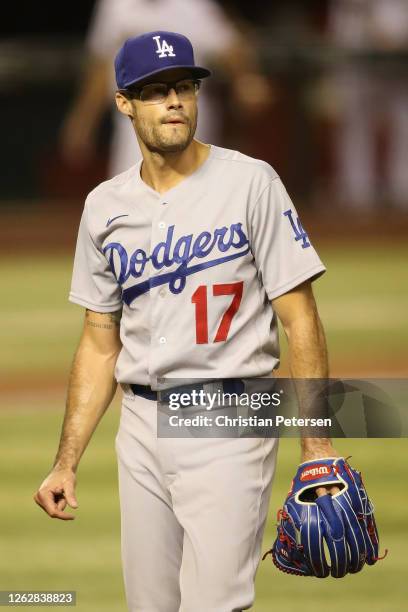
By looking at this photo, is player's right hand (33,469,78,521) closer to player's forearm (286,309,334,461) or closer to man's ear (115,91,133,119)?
player's forearm (286,309,334,461)

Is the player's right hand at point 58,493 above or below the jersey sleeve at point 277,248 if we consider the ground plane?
below

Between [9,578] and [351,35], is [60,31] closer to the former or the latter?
[351,35]

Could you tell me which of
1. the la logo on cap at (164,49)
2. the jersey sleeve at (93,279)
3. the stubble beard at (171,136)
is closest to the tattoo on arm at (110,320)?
the jersey sleeve at (93,279)

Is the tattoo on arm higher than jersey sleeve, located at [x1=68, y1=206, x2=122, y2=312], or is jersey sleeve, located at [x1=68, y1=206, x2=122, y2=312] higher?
jersey sleeve, located at [x1=68, y1=206, x2=122, y2=312]

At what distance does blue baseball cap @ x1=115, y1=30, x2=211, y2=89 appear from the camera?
403 centimetres

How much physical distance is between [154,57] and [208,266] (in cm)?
59

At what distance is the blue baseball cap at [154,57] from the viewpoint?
4.03 metres

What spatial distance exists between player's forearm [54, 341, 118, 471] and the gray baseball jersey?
183 millimetres

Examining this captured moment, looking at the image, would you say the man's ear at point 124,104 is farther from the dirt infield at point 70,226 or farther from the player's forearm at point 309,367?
the dirt infield at point 70,226

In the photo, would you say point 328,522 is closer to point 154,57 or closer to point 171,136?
point 171,136

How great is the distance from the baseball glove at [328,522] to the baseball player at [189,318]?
0.07m

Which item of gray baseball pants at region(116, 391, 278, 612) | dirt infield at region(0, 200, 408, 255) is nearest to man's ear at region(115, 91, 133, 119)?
gray baseball pants at region(116, 391, 278, 612)

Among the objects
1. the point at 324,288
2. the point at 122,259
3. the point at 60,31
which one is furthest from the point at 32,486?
the point at 60,31

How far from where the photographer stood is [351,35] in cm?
1457
